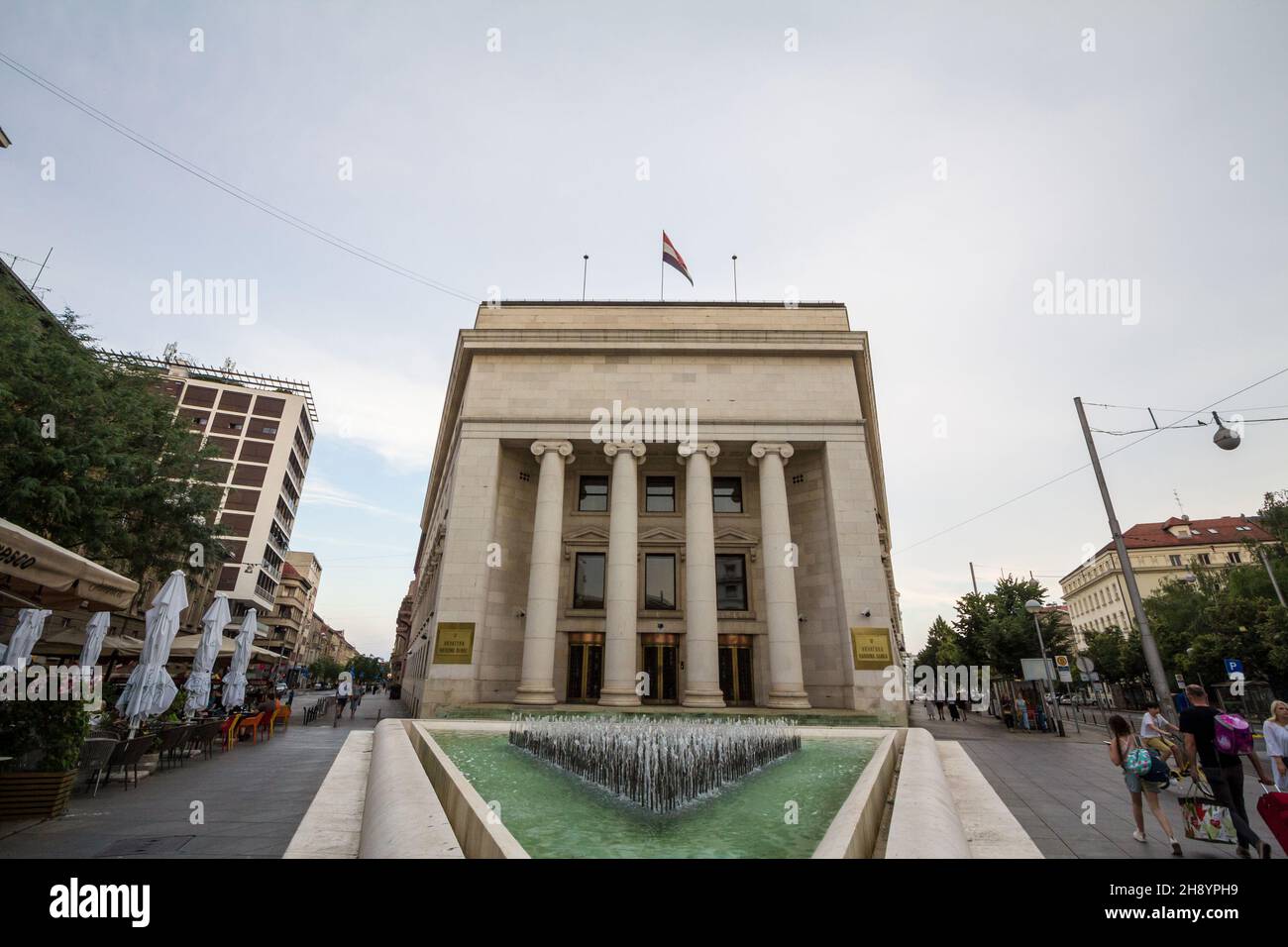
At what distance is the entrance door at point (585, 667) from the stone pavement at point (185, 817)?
534 inches

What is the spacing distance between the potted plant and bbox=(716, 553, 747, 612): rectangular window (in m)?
20.9

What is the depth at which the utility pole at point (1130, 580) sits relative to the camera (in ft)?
40.2

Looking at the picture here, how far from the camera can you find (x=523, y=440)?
25.2 m

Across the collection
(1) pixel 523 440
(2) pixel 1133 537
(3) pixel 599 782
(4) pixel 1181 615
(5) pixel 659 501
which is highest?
(2) pixel 1133 537

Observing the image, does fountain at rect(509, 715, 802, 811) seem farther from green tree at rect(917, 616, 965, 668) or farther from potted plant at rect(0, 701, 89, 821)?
green tree at rect(917, 616, 965, 668)

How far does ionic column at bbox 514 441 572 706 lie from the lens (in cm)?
2094

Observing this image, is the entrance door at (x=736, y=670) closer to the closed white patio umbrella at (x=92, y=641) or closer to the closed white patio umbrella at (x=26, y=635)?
the closed white patio umbrella at (x=92, y=641)

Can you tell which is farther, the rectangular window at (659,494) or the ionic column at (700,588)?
the rectangular window at (659,494)

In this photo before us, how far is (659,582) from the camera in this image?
2553cm

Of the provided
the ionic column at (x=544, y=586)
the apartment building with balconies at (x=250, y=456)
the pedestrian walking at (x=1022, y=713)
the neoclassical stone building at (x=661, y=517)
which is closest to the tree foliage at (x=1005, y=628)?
the pedestrian walking at (x=1022, y=713)

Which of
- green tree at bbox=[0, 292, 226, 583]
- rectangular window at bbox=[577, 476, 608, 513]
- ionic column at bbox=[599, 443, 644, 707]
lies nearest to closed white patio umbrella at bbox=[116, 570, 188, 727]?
green tree at bbox=[0, 292, 226, 583]

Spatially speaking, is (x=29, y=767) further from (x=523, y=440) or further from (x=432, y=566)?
(x=432, y=566)
